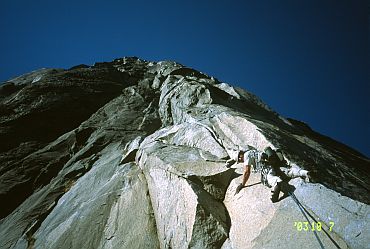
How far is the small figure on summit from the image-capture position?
10.1m

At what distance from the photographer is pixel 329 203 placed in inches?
360

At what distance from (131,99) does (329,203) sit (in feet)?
84.3

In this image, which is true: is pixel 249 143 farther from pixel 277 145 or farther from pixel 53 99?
pixel 53 99

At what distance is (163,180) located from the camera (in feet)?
43.4

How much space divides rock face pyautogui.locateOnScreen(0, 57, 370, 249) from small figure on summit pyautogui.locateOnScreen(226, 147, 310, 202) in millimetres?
436

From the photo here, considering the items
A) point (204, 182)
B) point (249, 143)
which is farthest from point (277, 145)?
point (204, 182)

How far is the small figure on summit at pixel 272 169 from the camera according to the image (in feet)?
33.1
